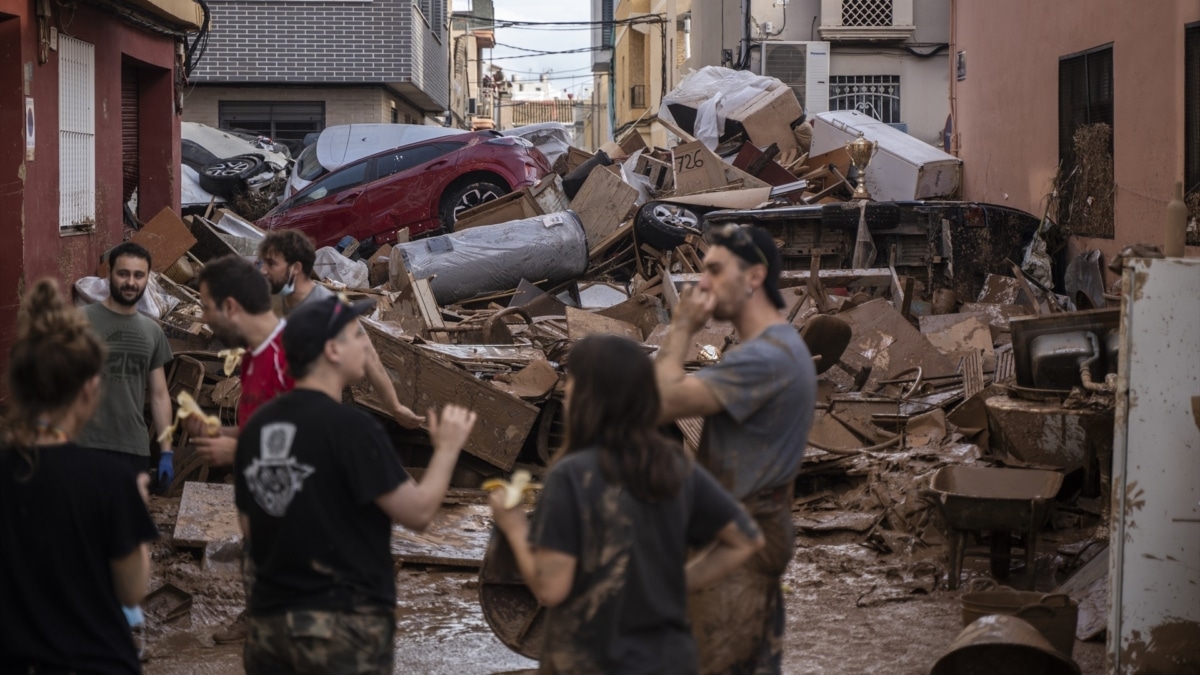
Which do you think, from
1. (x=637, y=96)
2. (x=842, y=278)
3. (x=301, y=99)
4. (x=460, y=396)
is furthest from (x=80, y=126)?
(x=637, y=96)

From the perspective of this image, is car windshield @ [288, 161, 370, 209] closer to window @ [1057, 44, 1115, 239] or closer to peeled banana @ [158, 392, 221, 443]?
window @ [1057, 44, 1115, 239]

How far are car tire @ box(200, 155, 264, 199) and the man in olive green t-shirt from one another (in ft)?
46.9

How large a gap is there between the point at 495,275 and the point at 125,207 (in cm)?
390

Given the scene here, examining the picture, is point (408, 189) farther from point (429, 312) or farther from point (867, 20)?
point (867, 20)

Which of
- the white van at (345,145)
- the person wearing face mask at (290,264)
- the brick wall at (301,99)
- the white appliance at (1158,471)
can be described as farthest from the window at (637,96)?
the white appliance at (1158,471)

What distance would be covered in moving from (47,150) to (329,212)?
368 inches

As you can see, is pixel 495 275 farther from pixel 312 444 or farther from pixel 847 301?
pixel 312 444

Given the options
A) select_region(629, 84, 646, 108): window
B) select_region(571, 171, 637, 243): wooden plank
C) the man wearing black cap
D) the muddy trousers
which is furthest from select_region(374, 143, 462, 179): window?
select_region(629, 84, 646, 108): window

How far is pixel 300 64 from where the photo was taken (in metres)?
25.8

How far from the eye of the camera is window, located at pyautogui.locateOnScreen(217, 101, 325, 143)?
26.7 meters

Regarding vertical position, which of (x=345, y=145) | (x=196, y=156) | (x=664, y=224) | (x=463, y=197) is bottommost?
(x=664, y=224)

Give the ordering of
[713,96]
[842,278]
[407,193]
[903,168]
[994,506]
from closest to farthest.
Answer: [994,506]
[842,278]
[903,168]
[407,193]
[713,96]

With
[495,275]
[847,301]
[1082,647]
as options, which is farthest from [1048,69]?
[1082,647]

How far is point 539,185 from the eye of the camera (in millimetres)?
17891
